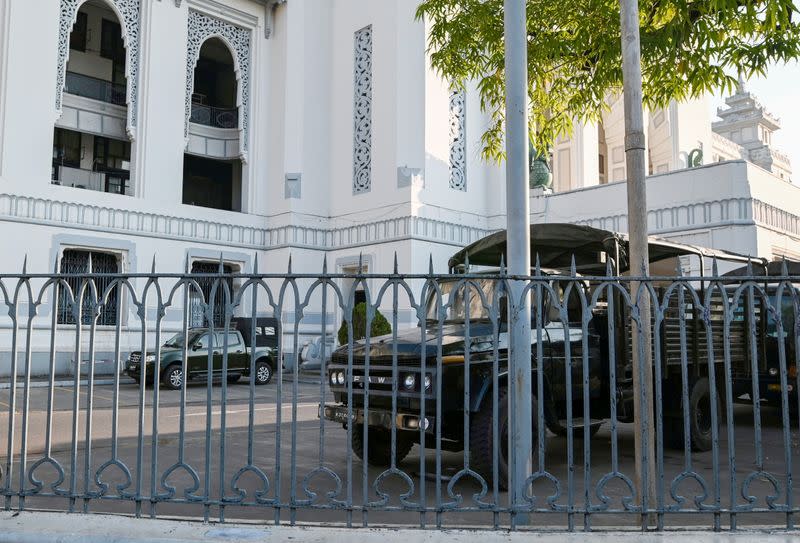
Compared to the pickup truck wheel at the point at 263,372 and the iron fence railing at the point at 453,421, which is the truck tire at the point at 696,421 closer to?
the iron fence railing at the point at 453,421

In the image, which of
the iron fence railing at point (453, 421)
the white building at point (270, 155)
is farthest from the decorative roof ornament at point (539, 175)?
the iron fence railing at point (453, 421)

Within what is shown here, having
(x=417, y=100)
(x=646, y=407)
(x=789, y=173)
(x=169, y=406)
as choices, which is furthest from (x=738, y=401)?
(x=789, y=173)

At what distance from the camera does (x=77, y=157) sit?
24734mm

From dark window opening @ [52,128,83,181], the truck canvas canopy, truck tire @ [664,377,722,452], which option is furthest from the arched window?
truck tire @ [664,377,722,452]

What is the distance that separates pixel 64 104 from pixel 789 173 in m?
60.3

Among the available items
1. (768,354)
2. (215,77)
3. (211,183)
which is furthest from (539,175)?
(215,77)

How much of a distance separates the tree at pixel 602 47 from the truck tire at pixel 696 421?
335 centimetres

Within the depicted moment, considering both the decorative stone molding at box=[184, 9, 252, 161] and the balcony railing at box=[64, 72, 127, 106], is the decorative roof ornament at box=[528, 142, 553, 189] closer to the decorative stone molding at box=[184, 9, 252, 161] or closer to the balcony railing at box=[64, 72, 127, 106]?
the decorative stone molding at box=[184, 9, 252, 161]

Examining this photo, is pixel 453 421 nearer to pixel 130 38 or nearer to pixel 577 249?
pixel 577 249

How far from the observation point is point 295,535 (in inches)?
160

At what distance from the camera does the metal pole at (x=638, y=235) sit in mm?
4422

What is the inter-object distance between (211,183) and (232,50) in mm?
6153

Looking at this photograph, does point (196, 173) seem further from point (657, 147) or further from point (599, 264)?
point (599, 264)

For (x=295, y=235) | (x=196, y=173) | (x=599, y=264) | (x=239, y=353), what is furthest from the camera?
(x=196, y=173)
